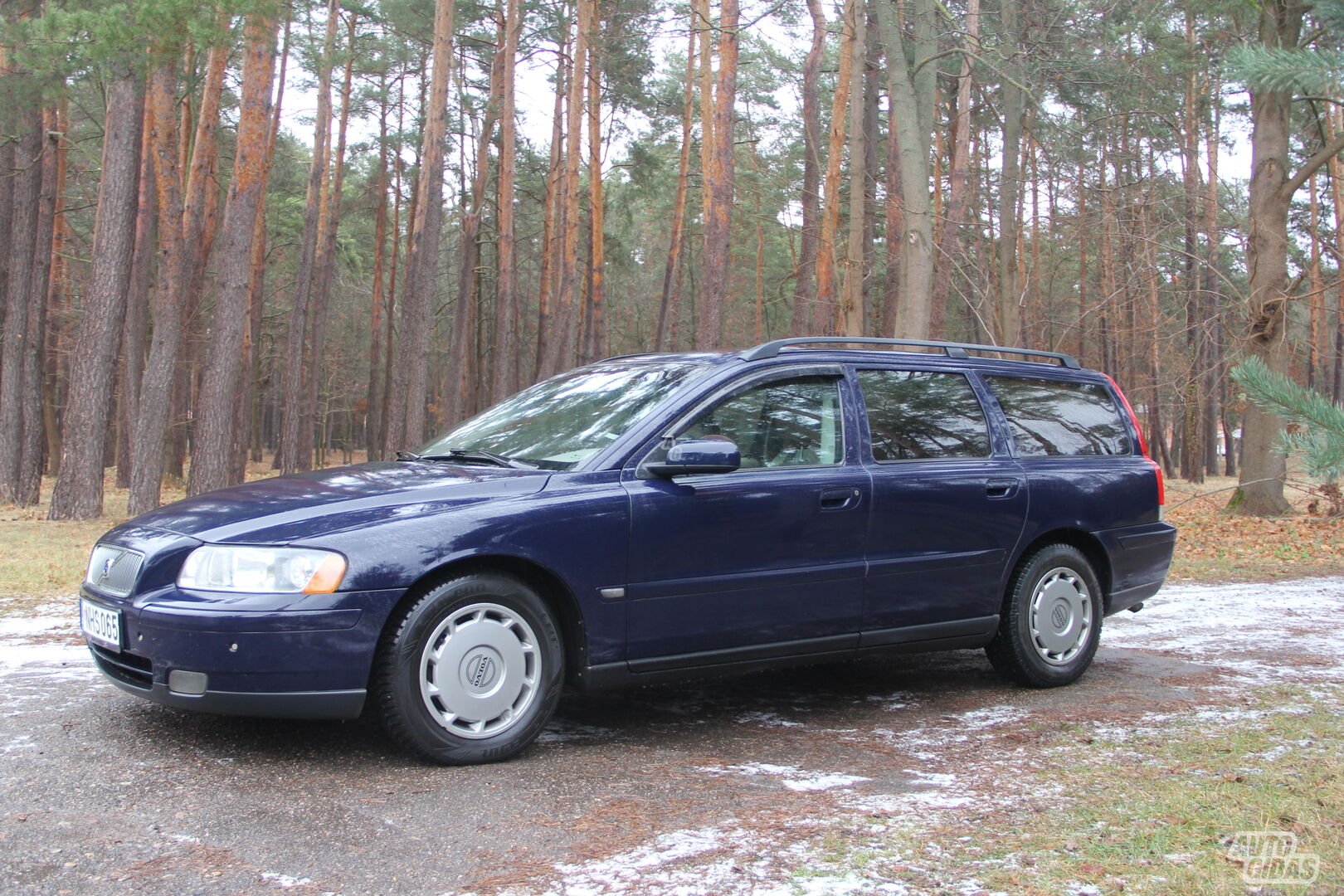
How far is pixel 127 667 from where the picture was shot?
4.22 meters

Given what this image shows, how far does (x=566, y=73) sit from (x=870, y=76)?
31.9 feet

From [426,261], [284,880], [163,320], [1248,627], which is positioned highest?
[426,261]

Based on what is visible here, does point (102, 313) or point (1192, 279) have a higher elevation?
point (1192, 279)

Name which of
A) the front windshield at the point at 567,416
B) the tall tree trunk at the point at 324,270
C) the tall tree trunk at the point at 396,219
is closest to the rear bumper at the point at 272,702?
the front windshield at the point at 567,416

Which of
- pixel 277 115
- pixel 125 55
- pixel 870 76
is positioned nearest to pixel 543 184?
pixel 277 115

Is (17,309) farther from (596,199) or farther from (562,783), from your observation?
(562,783)

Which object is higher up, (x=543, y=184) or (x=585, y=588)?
(x=543, y=184)

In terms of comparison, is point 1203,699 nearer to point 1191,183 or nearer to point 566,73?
point 1191,183

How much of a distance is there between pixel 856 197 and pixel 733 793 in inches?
719

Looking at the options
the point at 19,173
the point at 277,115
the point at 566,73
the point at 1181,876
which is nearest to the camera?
the point at 1181,876

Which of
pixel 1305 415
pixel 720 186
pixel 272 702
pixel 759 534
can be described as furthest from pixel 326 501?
pixel 720 186

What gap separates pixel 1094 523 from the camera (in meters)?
6.14

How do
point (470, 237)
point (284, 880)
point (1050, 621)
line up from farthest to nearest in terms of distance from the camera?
point (470, 237)
point (1050, 621)
point (284, 880)

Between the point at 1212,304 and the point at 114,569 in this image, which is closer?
the point at 114,569
